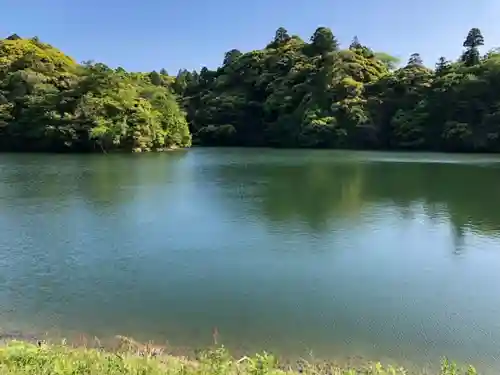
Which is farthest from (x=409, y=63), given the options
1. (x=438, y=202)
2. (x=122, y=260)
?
(x=122, y=260)

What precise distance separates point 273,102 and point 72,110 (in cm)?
2159

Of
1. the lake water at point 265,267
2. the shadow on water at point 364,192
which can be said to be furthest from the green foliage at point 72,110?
the lake water at point 265,267

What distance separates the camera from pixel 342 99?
51.2m

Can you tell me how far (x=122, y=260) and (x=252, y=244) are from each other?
2964mm

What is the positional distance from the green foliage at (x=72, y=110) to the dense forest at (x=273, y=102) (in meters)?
0.09

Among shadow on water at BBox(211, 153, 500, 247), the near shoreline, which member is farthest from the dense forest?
the near shoreline

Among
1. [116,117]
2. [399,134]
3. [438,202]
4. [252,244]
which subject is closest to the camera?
[252,244]

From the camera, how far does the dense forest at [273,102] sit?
43.1m

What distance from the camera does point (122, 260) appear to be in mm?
10242

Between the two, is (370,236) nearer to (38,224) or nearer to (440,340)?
(440,340)

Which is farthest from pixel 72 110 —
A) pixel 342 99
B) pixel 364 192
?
pixel 364 192

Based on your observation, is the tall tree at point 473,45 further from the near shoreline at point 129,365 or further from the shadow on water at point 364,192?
the near shoreline at point 129,365

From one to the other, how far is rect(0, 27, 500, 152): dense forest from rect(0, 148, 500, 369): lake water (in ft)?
79.3

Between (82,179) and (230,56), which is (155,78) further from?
(82,179)
